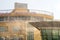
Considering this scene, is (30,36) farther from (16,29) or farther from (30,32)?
(16,29)

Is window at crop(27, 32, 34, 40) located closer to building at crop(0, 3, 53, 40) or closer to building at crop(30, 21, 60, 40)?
building at crop(0, 3, 53, 40)

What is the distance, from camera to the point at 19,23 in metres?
20.3

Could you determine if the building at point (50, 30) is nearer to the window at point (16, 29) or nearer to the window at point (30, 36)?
the window at point (30, 36)

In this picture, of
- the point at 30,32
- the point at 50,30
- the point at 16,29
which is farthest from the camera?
the point at 16,29

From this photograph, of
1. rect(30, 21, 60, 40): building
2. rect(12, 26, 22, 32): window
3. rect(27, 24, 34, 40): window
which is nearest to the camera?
rect(30, 21, 60, 40): building

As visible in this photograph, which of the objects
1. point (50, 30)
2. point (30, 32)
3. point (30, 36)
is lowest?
point (30, 36)

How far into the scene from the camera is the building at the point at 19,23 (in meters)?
19.5

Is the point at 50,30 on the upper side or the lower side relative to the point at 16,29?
upper

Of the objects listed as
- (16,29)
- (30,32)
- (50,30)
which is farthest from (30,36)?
(50,30)

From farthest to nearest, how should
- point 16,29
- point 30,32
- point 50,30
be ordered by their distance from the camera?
1. point 16,29
2. point 30,32
3. point 50,30

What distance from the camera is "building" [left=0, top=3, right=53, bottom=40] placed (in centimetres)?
1952

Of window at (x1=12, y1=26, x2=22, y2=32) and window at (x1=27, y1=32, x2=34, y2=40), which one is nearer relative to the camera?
window at (x1=27, y1=32, x2=34, y2=40)

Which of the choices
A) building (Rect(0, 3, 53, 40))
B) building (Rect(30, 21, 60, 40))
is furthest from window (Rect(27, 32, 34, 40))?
building (Rect(30, 21, 60, 40))

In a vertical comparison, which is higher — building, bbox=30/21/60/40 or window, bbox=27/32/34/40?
building, bbox=30/21/60/40
